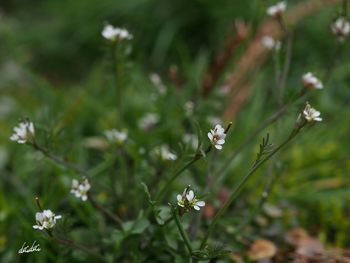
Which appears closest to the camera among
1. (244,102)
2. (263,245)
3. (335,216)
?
(263,245)

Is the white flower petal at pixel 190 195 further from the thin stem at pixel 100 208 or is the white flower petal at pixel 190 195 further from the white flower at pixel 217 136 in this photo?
the thin stem at pixel 100 208

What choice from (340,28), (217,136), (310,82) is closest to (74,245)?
(217,136)

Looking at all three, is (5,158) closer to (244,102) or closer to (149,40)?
(244,102)

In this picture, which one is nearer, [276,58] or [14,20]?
[276,58]

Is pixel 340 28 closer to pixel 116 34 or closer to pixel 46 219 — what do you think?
pixel 116 34

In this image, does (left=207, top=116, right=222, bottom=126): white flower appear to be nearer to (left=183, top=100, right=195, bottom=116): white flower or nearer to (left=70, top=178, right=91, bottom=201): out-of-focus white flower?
(left=183, top=100, right=195, bottom=116): white flower

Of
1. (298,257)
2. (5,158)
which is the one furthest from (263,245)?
(5,158)

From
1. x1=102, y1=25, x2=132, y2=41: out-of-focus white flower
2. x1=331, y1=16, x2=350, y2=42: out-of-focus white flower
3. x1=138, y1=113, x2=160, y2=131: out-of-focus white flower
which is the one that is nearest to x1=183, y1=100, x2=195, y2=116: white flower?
x1=138, y1=113, x2=160, y2=131: out-of-focus white flower
